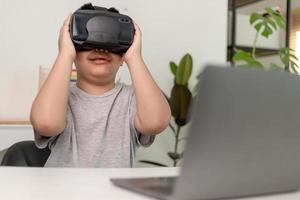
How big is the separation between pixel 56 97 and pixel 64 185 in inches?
A: 17.5

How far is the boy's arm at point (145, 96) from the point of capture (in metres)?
1.05

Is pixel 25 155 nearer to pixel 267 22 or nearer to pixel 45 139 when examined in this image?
pixel 45 139

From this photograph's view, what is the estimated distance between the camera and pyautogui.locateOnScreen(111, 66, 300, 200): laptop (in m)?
0.41

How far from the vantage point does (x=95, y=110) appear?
1.17m

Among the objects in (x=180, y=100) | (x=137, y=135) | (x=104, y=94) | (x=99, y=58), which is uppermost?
(x=99, y=58)

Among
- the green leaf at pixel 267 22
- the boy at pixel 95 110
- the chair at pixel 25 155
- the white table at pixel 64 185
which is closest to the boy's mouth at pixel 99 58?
the boy at pixel 95 110

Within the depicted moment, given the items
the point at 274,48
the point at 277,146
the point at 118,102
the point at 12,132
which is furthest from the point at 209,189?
the point at 274,48

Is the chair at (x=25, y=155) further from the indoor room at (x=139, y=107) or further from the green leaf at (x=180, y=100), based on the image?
the green leaf at (x=180, y=100)

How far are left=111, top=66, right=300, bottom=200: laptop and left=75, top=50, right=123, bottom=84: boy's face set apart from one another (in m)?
0.61

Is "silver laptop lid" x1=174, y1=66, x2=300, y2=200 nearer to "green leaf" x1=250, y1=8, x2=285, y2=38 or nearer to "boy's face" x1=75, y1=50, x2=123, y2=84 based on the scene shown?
"boy's face" x1=75, y1=50, x2=123, y2=84

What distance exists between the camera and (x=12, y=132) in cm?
217

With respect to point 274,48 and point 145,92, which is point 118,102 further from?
point 274,48

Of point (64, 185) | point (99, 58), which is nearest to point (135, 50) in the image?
point (99, 58)

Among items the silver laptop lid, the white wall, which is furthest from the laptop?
the white wall
